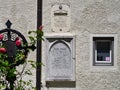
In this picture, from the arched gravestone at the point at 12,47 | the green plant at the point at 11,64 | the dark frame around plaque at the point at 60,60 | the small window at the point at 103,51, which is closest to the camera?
the green plant at the point at 11,64

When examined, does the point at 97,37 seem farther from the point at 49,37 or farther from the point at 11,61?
the point at 11,61

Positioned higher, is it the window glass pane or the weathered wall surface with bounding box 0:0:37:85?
the weathered wall surface with bounding box 0:0:37:85

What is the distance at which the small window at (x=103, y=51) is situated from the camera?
9906 millimetres

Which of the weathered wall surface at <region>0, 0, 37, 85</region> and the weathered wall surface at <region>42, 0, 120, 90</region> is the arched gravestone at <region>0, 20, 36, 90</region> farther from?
the weathered wall surface at <region>42, 0, 120, 90</region>

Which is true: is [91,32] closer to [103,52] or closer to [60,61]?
[103,52]

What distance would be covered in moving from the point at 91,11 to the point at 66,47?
2.85 ft

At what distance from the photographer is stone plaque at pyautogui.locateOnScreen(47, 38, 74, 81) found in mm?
9797

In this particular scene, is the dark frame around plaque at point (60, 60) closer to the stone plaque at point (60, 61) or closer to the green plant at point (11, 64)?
the stone plaque at point (60, 61)

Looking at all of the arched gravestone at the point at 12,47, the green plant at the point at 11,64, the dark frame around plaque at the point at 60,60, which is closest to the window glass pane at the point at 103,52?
the dark frame around plaque at the point at 60,60

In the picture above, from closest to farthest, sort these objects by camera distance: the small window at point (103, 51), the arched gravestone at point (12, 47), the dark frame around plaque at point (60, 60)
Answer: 1. the arched gravestone at point (12, 47)
2. the dark frame around plaque at point (60, 60)
3. the small window at point (103, 51)

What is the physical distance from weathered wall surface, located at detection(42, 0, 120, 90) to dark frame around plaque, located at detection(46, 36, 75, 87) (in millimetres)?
109

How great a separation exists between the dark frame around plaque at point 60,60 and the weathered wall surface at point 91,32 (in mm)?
109

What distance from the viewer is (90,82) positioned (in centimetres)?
984

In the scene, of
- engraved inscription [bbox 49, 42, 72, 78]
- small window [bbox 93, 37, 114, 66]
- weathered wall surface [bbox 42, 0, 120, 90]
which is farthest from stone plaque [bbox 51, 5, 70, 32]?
small window [bbox 93, 37, 114, 66]
